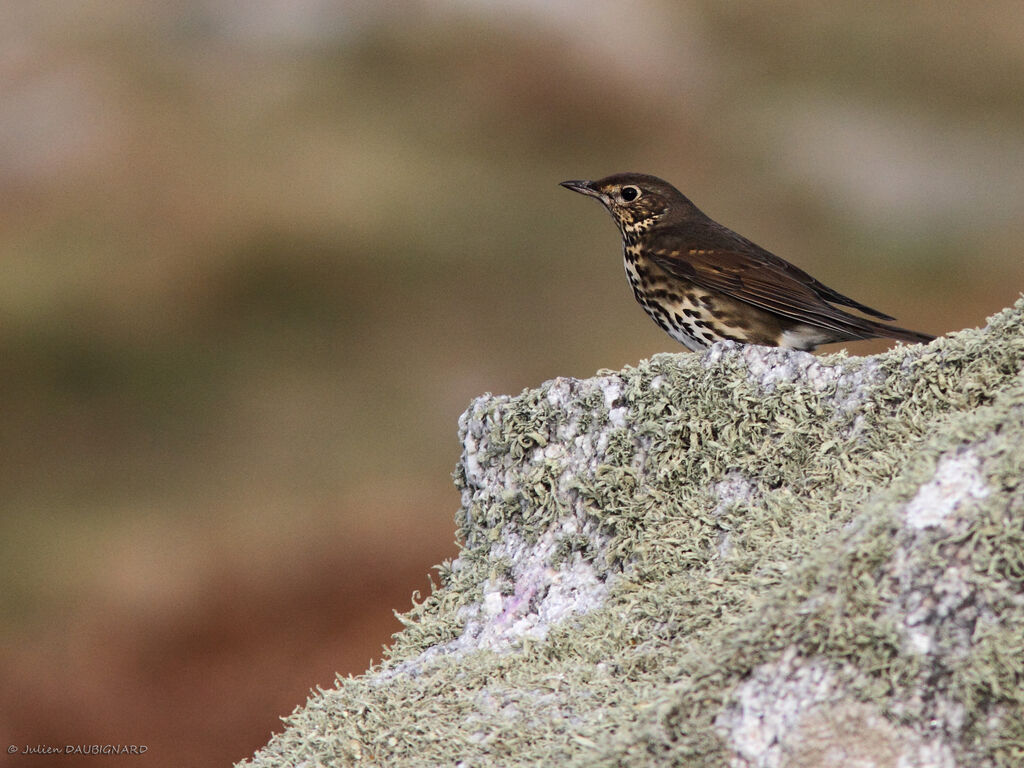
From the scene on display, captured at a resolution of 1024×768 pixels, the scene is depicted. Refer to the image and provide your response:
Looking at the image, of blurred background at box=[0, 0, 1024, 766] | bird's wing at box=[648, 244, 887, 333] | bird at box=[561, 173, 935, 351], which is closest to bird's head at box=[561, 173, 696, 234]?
bird at box=[561, 173, 935, 351]

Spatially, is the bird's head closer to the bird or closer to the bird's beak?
the bird's beak

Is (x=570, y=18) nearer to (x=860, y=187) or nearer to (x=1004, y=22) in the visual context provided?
(x=860, y=187)

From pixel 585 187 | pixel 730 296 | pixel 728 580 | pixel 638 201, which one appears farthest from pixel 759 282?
pixel 728 580

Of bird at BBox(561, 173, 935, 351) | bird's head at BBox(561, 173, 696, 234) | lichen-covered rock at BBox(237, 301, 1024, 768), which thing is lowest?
lichen-covered rock at BBox(237, 301, 1024, 768)

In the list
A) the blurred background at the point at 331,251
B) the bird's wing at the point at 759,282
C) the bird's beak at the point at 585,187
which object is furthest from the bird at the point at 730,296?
the blurred background at the point at 331,251

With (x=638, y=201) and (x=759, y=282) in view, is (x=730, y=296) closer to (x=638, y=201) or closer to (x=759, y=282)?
(x=759, y=282)

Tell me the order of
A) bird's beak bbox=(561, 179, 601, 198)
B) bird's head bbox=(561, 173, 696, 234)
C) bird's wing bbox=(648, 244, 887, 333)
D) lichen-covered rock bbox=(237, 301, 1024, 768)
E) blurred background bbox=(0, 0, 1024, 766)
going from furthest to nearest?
blurred background bbox=(0, 0, 1024, 766)
bird's beak bbox=(561, 179, 601, 198)
bird's head bbox=(561, 173, 696, 234)
bird's wing bbox=(648, 244, 887, 333)
lichen-covered rock bbox=(237, 301, 1024, 768)

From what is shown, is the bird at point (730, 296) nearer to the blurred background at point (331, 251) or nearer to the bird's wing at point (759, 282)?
the bird's wing at point (759, 282)
